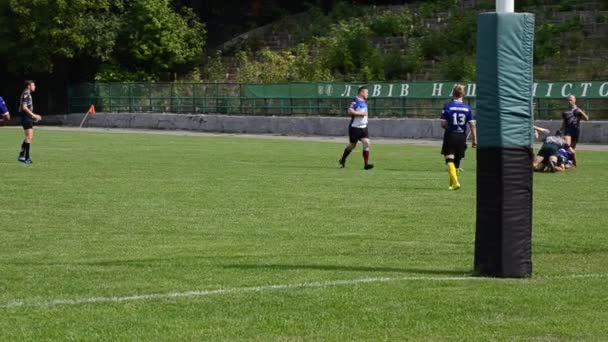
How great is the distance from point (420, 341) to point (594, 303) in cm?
210

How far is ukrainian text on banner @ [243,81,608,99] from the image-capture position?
153ft

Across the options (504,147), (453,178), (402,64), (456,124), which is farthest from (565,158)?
(402,64)

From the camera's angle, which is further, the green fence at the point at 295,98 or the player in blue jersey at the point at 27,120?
the green fence at the point at 295,98

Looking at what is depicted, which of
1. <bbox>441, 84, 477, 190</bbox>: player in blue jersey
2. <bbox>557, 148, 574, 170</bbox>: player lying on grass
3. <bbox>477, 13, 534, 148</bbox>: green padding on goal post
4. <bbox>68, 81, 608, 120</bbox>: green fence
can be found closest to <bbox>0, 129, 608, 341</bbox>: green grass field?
<bbox>441, 84, 477, 190</bbox>: player in blue jersey

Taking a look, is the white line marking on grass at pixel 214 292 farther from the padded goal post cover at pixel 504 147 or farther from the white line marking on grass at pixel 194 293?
the padded goal post cover at pixel 504 147

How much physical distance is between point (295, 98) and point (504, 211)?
4514 centimetres

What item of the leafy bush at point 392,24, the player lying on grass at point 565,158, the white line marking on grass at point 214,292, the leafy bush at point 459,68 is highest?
the leafy bush at point 392,24

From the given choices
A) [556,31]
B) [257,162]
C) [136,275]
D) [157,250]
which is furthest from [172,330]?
[556,31]

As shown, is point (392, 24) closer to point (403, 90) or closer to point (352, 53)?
point (352, 53)

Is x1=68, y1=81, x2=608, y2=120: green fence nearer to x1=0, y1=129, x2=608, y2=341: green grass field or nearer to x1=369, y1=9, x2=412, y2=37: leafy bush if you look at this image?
x1=369, y1=9, x2=412, y2=37: leafy bush

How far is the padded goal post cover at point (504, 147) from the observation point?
11227 millimetres

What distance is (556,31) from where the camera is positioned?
188 feet

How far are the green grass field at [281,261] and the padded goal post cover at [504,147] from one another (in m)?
0.37

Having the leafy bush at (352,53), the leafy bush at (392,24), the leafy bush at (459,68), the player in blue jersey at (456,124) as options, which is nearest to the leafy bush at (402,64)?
the leafy bush at (352,53)
